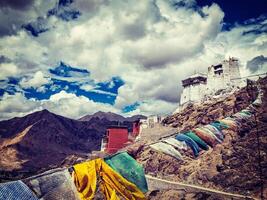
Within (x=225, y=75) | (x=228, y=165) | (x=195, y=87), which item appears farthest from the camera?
(x=195, y=87)

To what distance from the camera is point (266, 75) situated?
44.2 metres

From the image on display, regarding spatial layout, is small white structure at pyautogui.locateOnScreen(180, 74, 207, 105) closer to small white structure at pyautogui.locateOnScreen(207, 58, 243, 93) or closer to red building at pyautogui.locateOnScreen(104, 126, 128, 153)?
small white structure at pyautogui.locateOnScreen(207, 58, 243, 93)

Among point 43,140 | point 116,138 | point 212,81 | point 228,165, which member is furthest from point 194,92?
point 43,140

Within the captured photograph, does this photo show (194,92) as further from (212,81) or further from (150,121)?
(150,121)

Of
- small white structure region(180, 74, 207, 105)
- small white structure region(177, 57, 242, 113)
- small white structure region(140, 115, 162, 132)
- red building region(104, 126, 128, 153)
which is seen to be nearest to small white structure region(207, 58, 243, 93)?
small white structure region(177, 57, 242, 113)

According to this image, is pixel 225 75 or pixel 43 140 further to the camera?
pixel 43 140

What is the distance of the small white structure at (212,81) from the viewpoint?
211ft

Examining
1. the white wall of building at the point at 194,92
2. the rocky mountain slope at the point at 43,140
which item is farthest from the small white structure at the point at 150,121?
the rocky mountain slope at the point at 43,140

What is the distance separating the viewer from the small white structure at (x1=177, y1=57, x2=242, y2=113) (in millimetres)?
64312

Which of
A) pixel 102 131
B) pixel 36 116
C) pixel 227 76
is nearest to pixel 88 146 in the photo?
pixel 102 131

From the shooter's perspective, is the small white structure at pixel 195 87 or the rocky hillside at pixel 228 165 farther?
the small white structure at pixel 195 87

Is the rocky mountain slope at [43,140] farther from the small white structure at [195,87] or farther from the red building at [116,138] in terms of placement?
the small white structure at [195,87]

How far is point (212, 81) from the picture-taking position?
6762 centimetres

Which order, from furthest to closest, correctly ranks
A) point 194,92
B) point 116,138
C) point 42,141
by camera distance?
point 42,141 → point 194,92 → point 116,138
